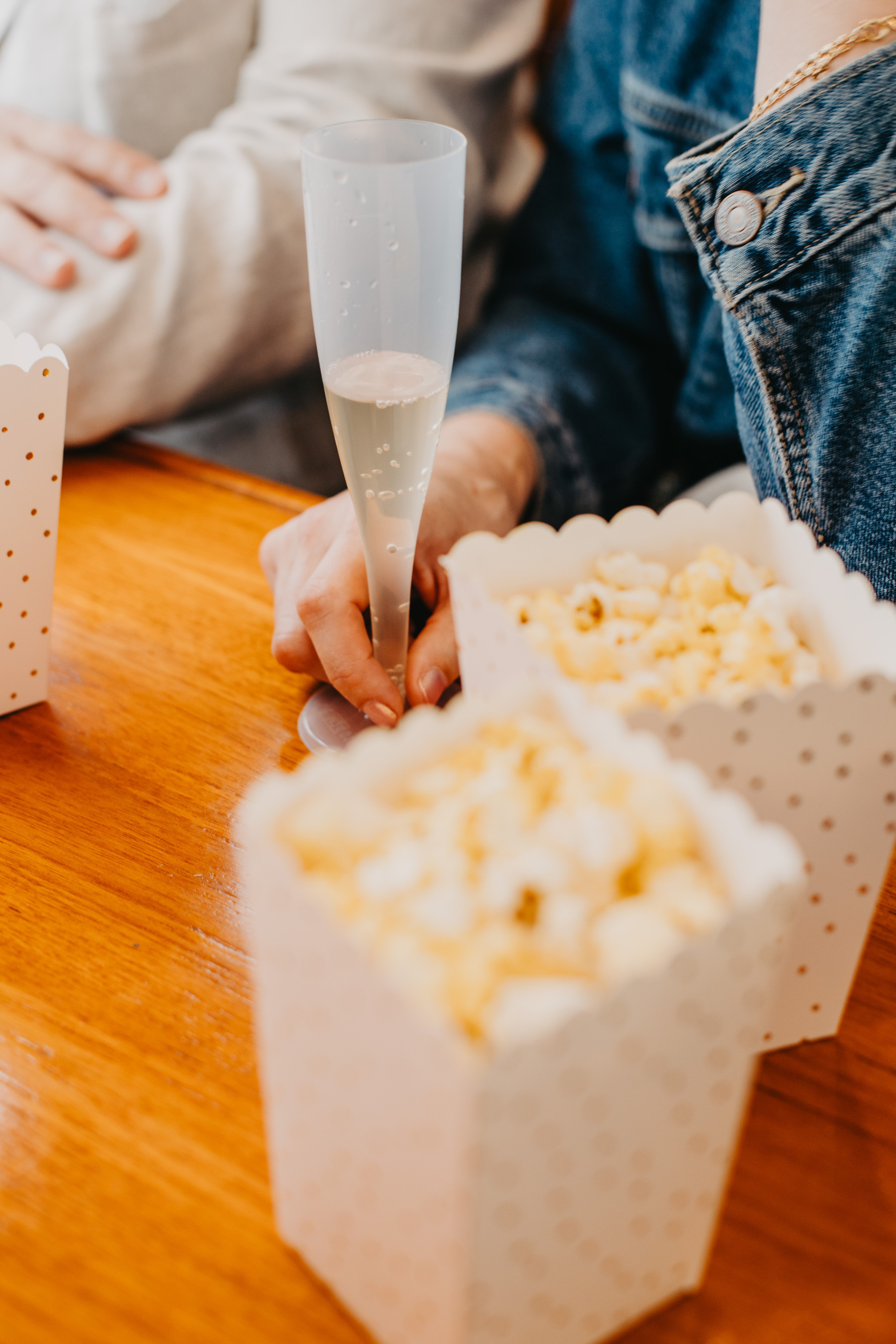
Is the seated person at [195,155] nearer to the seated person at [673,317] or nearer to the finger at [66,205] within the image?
the finger at [66,205]

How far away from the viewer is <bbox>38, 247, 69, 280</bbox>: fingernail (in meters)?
0.88

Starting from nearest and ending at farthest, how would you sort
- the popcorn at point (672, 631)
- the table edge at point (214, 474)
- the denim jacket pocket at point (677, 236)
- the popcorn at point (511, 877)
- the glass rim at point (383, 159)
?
the popcorn at point (511, 877)
the popcorn at point (672, 631)
the glass rim at point (383, 159)
the table edge at point (214, 474)
the denim jacket pocket at point (677, 236)

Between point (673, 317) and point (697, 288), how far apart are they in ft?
0.17

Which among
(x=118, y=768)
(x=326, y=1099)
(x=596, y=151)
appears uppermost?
(x=596, y=151)

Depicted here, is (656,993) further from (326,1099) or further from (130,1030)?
(130,1030)

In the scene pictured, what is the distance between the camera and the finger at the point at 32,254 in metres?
0.88

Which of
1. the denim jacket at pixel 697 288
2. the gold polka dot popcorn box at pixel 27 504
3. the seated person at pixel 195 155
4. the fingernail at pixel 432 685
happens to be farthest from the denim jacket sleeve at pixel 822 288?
the seated person at pixel 195 155

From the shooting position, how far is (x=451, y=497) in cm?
71

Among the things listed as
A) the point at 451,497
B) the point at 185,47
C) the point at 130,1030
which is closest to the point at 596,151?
the point at 185,47

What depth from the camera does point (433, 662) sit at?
0.58m

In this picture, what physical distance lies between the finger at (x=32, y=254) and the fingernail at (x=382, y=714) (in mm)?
558

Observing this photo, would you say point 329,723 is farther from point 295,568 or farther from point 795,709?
point 795,709

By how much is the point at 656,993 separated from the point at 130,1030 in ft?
Answer: 0.81

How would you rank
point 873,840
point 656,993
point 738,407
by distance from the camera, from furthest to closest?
point 738,407 < point 873,840 < point 656,993
